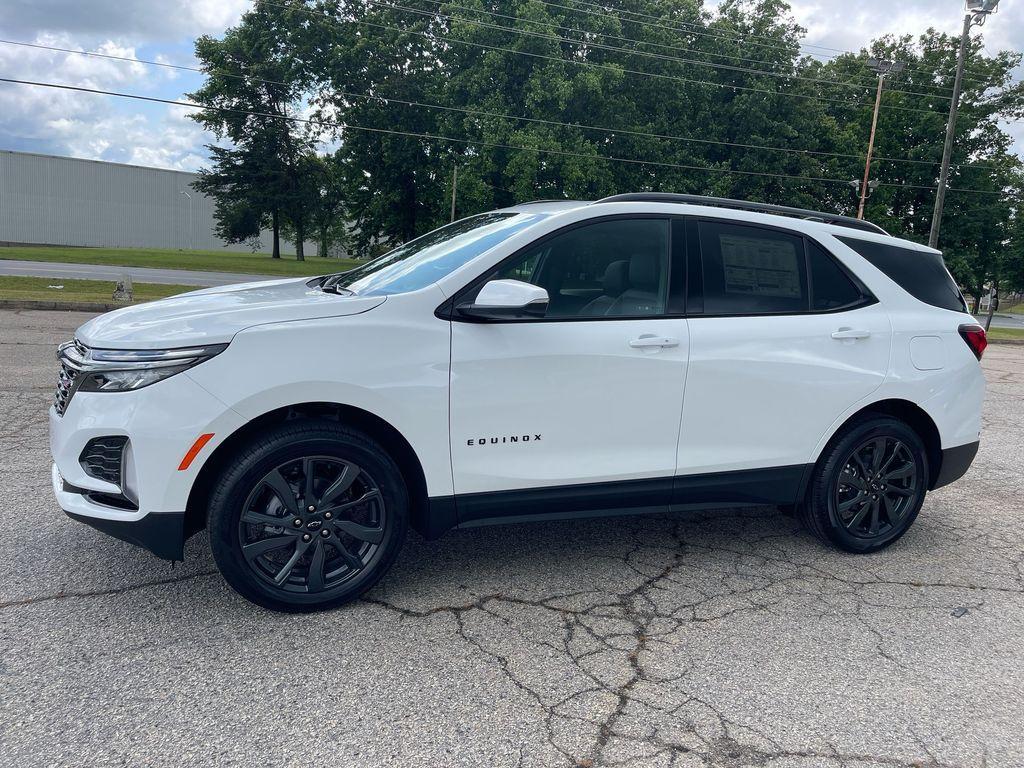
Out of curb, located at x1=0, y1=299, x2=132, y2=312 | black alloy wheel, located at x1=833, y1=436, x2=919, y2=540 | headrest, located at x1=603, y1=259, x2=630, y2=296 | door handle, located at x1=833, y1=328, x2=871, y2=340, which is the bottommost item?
curb, located at x1=0, y1=299, x2=132, y2=312

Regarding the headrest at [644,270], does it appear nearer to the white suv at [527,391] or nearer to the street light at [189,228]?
the white suv at [527,391]

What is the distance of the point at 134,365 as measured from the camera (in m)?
2.87

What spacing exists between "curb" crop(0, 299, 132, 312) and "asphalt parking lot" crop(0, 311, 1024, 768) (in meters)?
11.7

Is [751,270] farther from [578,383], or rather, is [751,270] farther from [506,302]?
[506,302]

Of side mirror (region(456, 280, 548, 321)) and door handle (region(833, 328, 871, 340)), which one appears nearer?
side mirror (region(456, 280, 548, 321))

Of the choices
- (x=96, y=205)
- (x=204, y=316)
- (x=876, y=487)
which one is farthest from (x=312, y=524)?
(x=96, y=205)

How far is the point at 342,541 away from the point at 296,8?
126 feet

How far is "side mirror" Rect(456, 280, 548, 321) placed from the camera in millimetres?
3078

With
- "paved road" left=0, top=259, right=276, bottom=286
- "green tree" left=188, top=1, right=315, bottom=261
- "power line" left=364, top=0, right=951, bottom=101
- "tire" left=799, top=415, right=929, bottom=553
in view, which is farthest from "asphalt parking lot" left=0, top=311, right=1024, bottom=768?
"green tree" left=188, top=1, right=315, bottom=261

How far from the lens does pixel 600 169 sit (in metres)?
32.5

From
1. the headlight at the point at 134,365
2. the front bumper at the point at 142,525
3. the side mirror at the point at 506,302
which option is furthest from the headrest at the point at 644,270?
the front bumper at the point at 142,525

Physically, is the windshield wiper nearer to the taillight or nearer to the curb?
the taillight

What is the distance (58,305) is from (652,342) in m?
14.5

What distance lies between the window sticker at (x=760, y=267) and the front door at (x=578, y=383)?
0.31 m
